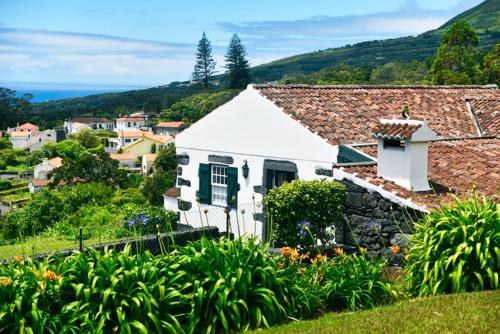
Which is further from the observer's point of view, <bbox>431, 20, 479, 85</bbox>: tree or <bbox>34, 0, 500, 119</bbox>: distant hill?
<bbox>34, 0, 500, 119</bbox>: distant hill

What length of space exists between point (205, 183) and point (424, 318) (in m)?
12.0

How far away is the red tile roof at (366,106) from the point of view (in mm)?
17141

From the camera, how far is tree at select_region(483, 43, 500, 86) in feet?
122

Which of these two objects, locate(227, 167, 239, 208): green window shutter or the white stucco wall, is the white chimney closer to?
the white stucco wall

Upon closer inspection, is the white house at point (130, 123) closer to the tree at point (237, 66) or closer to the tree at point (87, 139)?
the tree at point (87, 139)

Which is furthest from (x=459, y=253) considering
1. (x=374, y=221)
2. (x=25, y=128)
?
(x=25, y=128)

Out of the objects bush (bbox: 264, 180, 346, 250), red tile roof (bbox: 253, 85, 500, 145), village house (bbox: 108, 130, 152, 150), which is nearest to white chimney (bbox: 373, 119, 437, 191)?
bush (bbox: 264, 180, 346, 250)

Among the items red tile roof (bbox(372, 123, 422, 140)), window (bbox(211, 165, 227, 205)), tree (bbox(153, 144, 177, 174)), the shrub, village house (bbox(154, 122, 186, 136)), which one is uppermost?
A: red tile roof (bbox(372, 123, 422, 140))

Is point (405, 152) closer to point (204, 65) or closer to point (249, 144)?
point (249, 144)

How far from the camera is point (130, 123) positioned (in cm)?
16950

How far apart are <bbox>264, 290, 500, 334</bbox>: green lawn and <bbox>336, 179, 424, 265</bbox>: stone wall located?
5128 mm

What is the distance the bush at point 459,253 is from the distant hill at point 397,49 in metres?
136

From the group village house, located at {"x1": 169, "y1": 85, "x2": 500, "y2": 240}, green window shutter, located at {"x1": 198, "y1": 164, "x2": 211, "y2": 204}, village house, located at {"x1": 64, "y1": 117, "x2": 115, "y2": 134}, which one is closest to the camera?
village house, located at {"x1": 169, "y1": 85, "x2": 500, "y2": 240}

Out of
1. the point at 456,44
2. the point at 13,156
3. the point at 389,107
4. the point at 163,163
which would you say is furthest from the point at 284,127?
the point at 13,156
